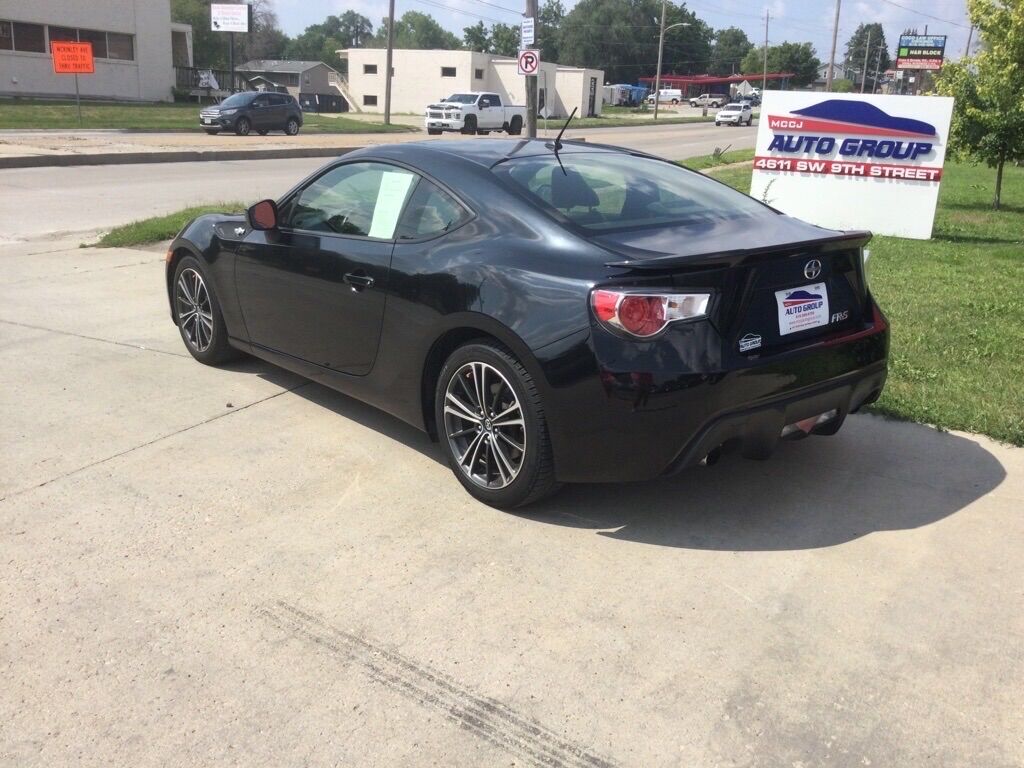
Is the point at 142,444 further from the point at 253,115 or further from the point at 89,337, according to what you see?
the point at 253,115

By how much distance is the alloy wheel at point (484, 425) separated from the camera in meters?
3.88

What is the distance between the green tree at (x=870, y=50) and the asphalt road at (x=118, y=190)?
488 ft

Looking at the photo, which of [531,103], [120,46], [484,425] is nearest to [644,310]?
[484,425]

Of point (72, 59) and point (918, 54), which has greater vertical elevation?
point (918, 54)

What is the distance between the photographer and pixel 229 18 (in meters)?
55.8

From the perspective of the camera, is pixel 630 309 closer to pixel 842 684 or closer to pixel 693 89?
pixel 842 684

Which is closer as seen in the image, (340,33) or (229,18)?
(229,18)

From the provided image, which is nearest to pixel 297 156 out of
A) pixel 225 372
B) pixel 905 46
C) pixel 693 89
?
pixel 225 372

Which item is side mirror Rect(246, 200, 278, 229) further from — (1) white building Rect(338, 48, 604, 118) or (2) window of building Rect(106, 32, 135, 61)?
(1) white building Rect(338, 48, 604, 118)

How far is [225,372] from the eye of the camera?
5.85m

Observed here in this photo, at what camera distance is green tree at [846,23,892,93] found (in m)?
156

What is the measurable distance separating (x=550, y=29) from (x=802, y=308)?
13047 centimetres

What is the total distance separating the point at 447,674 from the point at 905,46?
9733 cm

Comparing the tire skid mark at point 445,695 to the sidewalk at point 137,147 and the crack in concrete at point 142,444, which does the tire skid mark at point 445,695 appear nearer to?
the crack in concrete at point 142,444
